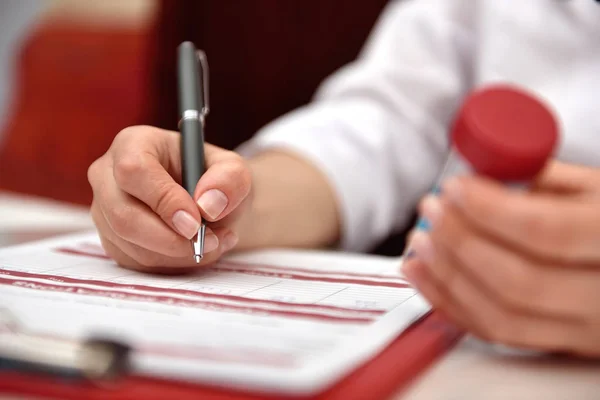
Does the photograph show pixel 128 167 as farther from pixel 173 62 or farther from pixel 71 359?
pixel 173 62

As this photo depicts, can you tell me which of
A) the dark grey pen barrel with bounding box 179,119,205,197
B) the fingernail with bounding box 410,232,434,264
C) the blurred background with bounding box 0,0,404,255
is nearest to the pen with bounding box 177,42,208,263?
the dark grey pen barrel with bounding box 179,119,205,197

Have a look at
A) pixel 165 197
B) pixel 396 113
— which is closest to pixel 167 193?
pixel 165 197

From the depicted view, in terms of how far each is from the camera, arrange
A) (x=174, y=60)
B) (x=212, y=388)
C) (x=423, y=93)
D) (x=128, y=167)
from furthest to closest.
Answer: (x=174, y=60), (x=423, y=93), (x=128, y=167), (x=212, y=388)

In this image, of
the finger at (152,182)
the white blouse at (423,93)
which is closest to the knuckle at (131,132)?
the finger at (152,182)

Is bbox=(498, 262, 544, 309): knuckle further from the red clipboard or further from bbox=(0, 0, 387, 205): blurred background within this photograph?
bbox=(0, 0, 387, 205): blurred background

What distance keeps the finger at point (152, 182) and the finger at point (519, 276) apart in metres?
0.11

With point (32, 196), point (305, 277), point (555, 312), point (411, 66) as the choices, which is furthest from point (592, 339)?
point (32, 196)

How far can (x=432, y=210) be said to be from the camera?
0.21 meters

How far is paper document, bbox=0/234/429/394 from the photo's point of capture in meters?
0.18

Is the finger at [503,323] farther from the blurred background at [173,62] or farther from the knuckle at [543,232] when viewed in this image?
the blurred background at [173,62]

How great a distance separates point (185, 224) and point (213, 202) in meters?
0.02

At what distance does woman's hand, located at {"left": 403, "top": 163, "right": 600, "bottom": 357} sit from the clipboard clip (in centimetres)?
10

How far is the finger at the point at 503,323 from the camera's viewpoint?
8.3 inches

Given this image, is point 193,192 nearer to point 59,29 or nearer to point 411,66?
point 411,66
